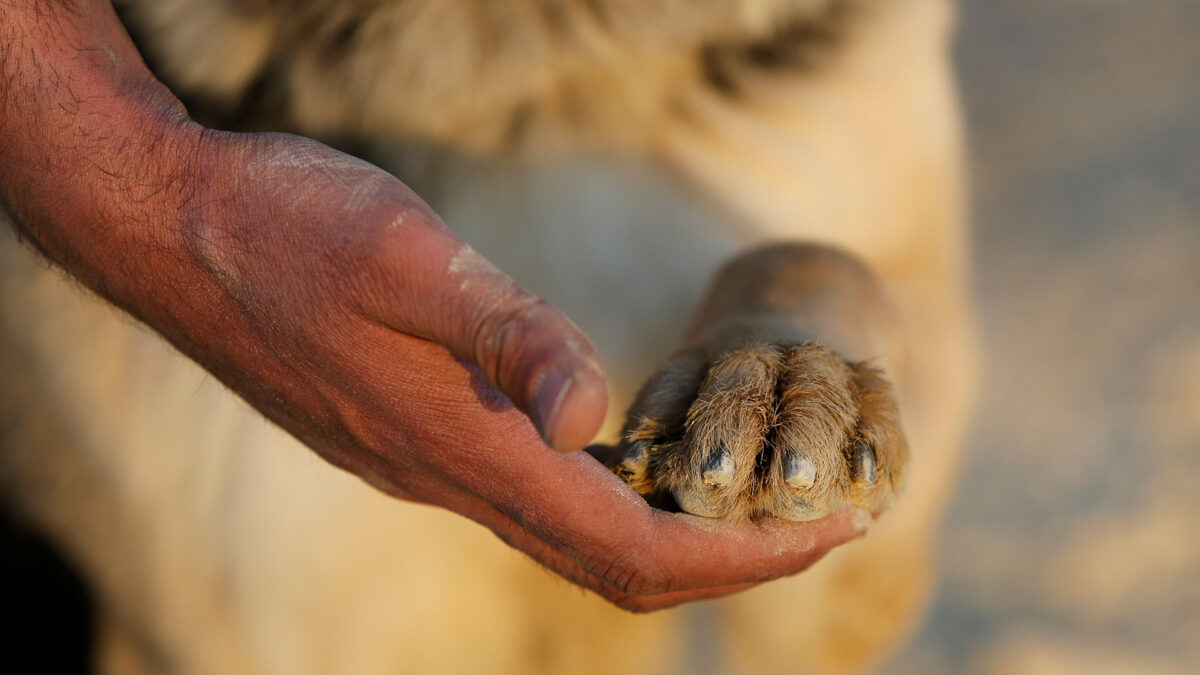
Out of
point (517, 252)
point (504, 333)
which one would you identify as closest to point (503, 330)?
point (504, 333)

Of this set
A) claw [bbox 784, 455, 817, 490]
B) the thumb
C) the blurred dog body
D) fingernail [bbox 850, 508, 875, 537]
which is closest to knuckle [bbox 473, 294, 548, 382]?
the thumb

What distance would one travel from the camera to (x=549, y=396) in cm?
73

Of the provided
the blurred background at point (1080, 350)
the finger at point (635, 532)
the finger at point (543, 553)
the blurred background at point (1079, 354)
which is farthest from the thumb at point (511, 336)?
the blurred background at point (1080, 350)

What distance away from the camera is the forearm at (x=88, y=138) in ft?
3.47

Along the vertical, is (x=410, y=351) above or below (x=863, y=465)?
below

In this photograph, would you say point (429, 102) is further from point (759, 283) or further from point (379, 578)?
point (379, 578)

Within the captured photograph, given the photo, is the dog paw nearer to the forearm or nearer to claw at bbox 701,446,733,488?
claw at bbox 701,446,733,488

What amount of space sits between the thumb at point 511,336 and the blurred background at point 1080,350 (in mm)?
2423

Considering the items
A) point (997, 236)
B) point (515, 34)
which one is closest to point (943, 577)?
point (997, 236)

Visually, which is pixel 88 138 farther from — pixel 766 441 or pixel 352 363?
pixel 766 441

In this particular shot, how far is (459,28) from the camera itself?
1459 mm

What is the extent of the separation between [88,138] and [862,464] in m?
0.82

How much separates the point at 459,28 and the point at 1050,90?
3.25 meters

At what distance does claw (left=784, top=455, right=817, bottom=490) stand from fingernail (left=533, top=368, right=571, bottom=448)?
0.88ft
